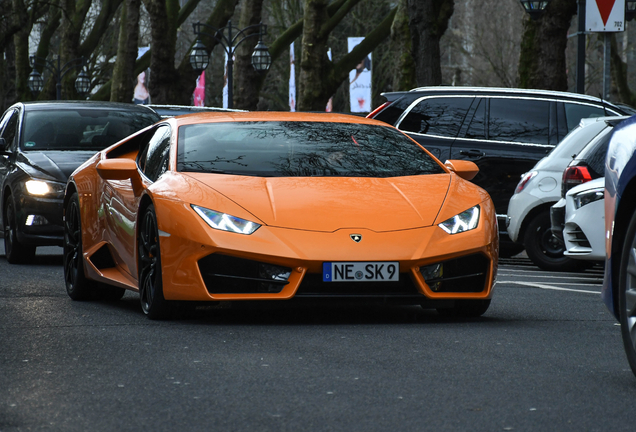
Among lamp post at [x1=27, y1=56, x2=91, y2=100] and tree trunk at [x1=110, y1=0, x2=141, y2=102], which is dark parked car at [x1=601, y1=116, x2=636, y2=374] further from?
lamp post at [x1=27, y1=56, x2=91, y2=100]

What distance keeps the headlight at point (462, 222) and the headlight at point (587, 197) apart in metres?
3.45

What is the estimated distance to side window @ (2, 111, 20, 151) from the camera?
43.4ft

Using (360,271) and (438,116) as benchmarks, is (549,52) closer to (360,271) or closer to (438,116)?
(438,116)

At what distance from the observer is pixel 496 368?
537 centimetres

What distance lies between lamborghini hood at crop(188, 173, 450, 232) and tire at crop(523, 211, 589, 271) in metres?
5.45

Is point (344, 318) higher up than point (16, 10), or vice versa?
point (16, 10)

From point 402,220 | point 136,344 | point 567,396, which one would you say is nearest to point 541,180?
point 402,220

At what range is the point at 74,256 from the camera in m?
8.84

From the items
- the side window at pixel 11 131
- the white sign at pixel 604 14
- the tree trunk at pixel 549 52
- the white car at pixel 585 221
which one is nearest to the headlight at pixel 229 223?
the white car at pixel 585 221

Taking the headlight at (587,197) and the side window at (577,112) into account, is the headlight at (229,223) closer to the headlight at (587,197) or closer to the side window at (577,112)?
the headlight at (587,197)

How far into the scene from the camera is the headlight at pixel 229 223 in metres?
6.70

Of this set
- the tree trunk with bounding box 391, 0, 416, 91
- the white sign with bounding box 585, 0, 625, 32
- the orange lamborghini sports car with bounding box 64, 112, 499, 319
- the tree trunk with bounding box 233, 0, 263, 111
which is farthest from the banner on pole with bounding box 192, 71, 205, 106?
the orange lamborghini sports car with bounding box 64, 112, 499, 319

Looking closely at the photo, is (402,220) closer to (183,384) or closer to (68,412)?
(183,384)

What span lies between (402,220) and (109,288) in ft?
8.96
